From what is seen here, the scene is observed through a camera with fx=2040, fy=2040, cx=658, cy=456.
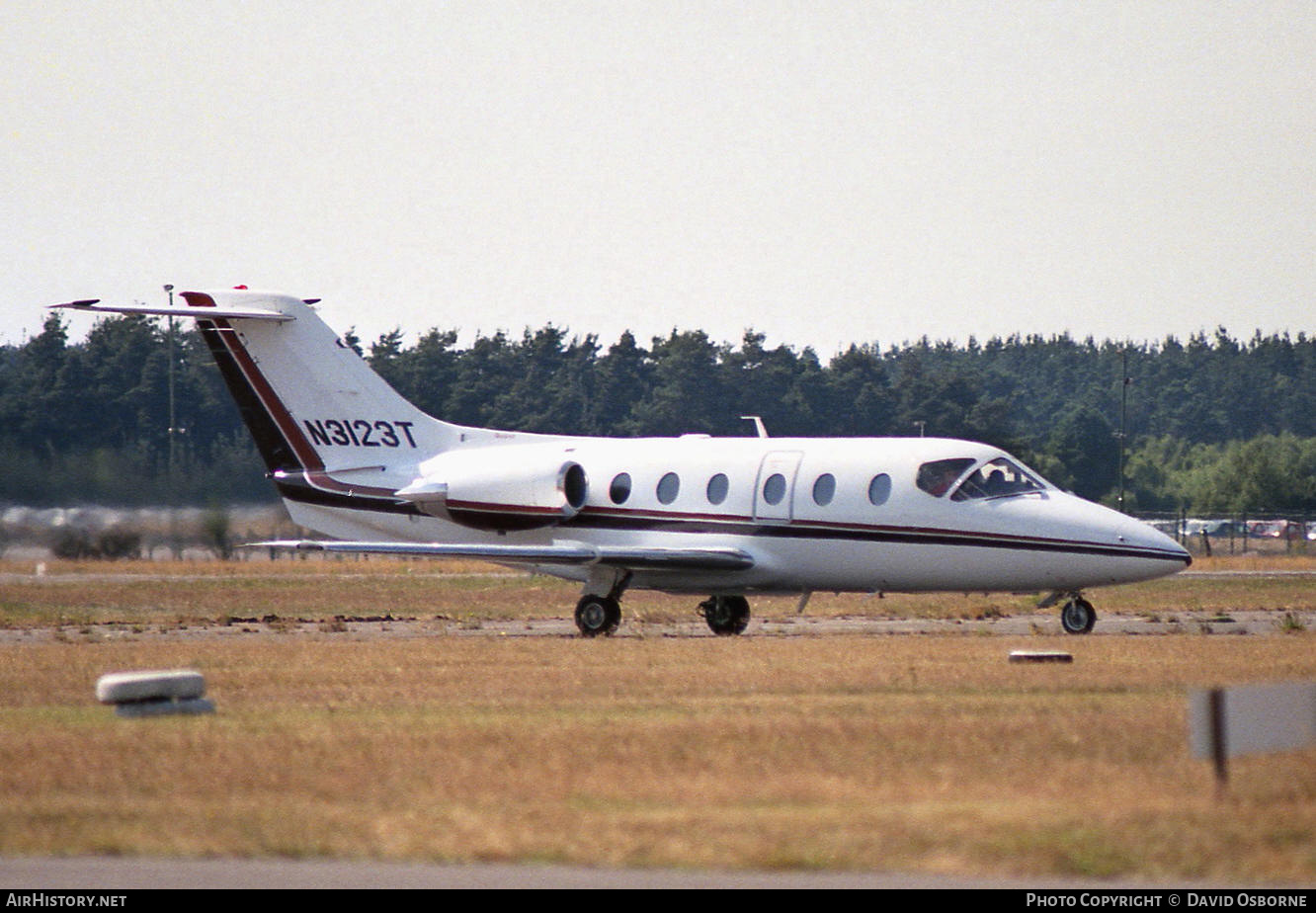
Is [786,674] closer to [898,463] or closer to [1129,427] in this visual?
[898,463]

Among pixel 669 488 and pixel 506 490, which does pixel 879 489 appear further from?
pixel 506 490

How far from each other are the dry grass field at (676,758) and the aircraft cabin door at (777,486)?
308cm

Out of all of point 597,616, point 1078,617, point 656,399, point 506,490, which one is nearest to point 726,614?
point 597,616

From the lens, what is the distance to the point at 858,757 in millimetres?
14883

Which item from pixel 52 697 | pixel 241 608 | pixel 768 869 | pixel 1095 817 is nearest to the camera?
pixel 768 869

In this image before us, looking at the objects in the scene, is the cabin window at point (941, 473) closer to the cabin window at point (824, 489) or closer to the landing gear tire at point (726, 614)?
the cabin window at point (824, 489)

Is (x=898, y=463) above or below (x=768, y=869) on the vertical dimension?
above

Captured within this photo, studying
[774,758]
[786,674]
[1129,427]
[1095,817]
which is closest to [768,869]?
[1095,817]

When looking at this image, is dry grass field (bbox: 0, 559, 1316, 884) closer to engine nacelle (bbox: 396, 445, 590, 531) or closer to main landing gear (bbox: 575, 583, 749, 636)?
main landing gear (bbox: 575, 583, 749, 636)

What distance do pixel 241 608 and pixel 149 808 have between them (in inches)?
1109

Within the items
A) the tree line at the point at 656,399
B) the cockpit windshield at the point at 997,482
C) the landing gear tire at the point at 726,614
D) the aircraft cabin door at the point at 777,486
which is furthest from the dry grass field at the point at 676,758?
the tree line at the point at 656,399

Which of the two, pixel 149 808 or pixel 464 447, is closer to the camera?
pixel 149 808

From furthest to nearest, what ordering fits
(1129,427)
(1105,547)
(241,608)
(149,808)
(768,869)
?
(1129,427) < (241,608) < (1105,547) < (149,808) < (768,869)

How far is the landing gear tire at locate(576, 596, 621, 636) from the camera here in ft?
102
